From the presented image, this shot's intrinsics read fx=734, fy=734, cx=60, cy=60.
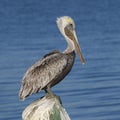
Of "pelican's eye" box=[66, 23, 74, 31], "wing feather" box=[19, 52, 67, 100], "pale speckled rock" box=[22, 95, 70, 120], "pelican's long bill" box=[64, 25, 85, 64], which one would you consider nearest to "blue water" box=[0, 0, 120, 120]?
"pelican's long bill" box=[64, 25, 85, 64]

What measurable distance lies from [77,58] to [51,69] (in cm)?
849

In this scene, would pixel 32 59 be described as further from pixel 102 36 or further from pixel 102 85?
pixel 102 36

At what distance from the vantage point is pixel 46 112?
7344 mm

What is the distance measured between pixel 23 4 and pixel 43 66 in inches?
1138

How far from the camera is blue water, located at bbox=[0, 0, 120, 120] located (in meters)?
12.7

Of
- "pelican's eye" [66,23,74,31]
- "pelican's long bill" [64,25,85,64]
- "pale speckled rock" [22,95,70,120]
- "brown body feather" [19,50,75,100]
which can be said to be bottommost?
"pale speckled rock" [22,95,70,120]

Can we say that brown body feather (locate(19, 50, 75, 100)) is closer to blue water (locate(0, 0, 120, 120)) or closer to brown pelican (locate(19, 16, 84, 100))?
brown pelican (locate(19, 16, 84, 100))

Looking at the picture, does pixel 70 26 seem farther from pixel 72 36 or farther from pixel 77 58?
pixel 77 58

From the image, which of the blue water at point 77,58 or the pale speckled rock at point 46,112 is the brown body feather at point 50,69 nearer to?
the pale speckled rock at point 46,112

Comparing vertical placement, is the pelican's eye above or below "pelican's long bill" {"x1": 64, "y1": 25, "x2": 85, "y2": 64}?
above

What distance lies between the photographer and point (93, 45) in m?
19.8

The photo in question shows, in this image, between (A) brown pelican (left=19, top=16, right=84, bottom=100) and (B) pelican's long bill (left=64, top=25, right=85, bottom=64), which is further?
(B) pelican's long bill (left=64, top=25, right=85, bottom=64)

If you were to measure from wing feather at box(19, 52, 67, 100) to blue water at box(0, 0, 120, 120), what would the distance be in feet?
10.7

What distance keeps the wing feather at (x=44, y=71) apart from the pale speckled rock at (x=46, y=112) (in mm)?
778
